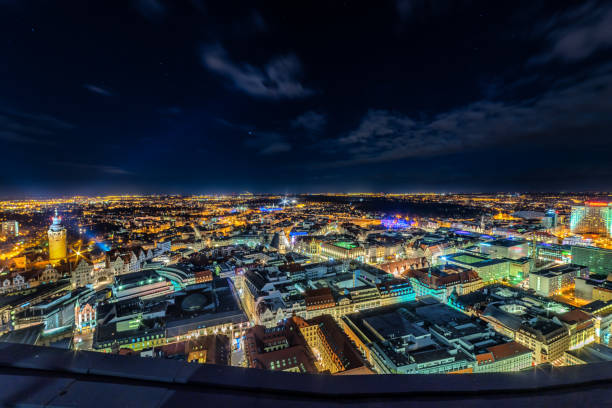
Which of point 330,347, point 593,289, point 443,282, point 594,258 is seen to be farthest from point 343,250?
point 594,258

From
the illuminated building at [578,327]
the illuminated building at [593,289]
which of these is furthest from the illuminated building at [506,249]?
the illuminated building at [578,327]

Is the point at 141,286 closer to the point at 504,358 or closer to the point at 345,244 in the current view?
the point at 345,244

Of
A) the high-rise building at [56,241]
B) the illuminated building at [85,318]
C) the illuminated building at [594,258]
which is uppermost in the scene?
the high-rise building at [56,241]

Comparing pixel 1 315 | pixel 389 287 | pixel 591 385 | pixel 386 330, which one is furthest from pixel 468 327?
pixel 1 315

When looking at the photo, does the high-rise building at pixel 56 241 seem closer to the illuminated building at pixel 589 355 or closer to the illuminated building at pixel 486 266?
the illuminated building at pixel 589 355

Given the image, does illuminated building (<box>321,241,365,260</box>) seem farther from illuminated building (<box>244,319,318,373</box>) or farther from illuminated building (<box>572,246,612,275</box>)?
illuminated building (<box>572,246,612,275</box>)

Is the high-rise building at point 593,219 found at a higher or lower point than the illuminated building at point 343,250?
higher
